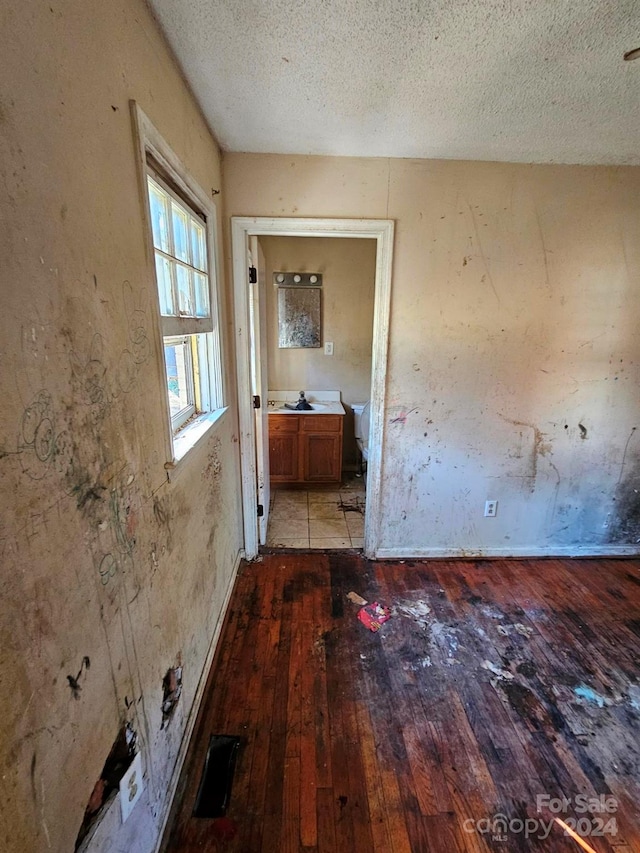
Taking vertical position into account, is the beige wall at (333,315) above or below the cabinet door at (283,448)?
above

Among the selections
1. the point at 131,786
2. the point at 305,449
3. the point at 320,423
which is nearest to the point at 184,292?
the point at 131,786

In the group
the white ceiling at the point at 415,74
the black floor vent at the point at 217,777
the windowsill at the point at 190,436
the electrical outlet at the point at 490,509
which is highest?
the white ceiling at the point at 415,74

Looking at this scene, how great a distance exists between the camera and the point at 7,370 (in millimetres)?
556

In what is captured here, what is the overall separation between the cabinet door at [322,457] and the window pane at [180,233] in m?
2.04

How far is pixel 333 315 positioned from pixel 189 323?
228 cm

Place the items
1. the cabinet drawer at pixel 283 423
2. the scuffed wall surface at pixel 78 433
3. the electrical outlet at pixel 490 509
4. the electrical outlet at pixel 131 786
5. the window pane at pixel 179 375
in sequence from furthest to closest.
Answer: the cabinet drawer at pixel 283 423, the electrical outlet at pixel 490 509, the window pane at pixel 179 375, the electrical outlet at pixel 131 786, the scuffed wall surface at pixel 78 433

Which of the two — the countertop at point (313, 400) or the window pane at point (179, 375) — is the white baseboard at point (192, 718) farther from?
the countertop at point (313, 400)

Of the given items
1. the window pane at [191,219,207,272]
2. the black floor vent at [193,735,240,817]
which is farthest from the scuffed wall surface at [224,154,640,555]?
the black floor vent at [193,735,240,817]

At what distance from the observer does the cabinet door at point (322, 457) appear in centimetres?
339

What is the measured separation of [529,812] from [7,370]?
188 cm

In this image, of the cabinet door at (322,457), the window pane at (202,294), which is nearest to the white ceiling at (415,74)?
the window pane at (202,294)

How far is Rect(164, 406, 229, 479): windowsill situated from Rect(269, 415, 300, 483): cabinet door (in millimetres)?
1311

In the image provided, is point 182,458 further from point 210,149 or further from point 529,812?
point 529,812

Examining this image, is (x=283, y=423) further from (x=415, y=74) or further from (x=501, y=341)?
(x=415, y=74)
